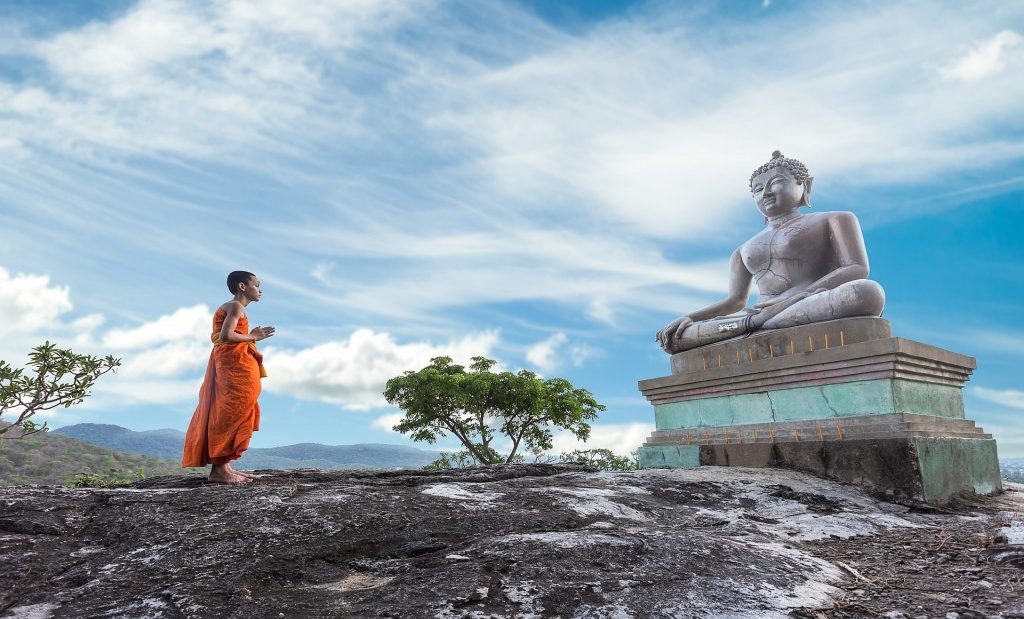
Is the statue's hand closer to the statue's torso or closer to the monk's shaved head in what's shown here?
the statue's torso

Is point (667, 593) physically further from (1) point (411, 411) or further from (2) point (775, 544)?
(1) point (411, 411)

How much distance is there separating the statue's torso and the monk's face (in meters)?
5.70

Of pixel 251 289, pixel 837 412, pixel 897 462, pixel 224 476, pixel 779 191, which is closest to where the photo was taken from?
pixel 224 476

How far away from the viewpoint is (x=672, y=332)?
854 cm

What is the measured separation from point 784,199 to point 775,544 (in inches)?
230

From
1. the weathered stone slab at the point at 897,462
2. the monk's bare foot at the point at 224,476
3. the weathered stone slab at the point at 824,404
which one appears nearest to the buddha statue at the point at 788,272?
the weathered stone slab at the point at 824,404

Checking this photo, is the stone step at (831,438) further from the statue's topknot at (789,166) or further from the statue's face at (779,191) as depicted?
the statue's topknot at (789,166)

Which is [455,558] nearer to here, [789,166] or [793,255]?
[793,255]

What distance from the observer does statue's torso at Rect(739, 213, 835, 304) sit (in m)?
8.35

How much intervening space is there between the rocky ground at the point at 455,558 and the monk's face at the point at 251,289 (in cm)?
159

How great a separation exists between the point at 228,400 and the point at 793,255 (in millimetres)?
6434

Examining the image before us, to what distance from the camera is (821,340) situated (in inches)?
276

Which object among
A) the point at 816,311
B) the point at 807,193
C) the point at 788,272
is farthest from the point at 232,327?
the point at 807,193

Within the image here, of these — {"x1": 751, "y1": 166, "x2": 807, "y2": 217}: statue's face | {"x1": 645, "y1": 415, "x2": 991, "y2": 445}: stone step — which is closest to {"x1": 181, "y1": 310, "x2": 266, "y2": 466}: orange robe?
{"x1": 645, "y1": 415, "x2": 991, "y2": 445}: stone step
